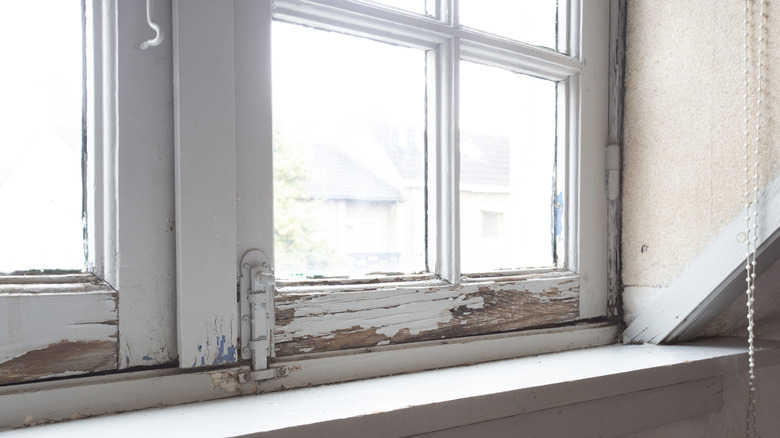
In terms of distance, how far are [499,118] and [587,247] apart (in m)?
0.31

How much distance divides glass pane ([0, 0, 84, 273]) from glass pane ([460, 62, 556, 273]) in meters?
0.59

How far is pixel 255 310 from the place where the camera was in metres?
0.72

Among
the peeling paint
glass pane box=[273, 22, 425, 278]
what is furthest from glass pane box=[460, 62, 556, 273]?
the peeling paint

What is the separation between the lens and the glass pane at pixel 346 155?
0.79 m

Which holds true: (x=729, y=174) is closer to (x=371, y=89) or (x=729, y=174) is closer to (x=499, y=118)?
(x=499, y=118)

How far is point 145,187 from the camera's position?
657 mm

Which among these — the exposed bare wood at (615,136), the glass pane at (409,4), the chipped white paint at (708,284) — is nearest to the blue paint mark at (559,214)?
the exposed bare wood at (615,136)

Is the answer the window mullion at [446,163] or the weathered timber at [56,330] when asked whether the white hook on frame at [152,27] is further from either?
the window mullion at [446,163]

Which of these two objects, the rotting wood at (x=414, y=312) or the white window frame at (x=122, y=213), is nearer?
the white window frame at (x=122, y=213)

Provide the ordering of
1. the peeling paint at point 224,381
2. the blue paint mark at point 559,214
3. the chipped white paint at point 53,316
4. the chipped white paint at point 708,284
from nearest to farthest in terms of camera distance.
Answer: the chipped white paint at point 53,316 → the peeling paint at point 224,381 → the chipped white paint at point 708,284 → the blue paint mark at point 559,214

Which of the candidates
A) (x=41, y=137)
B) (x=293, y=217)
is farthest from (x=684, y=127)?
(x=41, y=137)

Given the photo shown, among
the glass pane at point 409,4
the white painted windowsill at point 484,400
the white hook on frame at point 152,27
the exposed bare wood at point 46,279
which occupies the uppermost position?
the glass pane at point 409,4

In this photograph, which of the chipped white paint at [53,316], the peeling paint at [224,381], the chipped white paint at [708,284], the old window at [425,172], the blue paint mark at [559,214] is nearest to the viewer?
the chipped white paint at [53,316]

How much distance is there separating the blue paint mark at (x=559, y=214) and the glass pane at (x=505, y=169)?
0.04 feet
